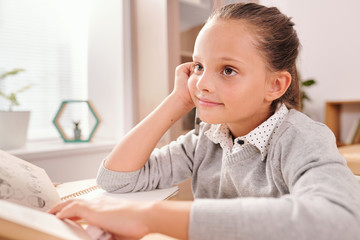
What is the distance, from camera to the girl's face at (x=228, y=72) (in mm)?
695

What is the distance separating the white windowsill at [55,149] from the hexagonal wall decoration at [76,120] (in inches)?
3.4

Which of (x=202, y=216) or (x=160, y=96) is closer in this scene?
(x=202, y=216)

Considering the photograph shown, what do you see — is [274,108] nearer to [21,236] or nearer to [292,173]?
[292,173]

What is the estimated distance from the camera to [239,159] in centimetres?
77

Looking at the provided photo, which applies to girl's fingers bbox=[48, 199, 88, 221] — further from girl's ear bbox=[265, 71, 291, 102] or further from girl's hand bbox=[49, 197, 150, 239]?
girl's ear bbox=[265, 71, 291, 102]

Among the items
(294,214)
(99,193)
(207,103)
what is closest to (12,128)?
(99,193)

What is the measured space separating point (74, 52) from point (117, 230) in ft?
6.50

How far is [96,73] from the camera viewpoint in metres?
2.23

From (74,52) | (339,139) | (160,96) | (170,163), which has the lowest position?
(339,139)

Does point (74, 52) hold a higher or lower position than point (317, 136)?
higher

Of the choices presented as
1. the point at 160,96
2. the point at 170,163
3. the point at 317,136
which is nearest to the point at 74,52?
the point at 160,96

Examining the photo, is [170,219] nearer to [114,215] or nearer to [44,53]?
[114,215]

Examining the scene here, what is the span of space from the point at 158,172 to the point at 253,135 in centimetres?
30

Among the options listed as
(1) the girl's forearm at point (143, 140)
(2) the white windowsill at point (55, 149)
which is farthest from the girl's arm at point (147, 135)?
(2) the white windowsill at point (55, 149)
